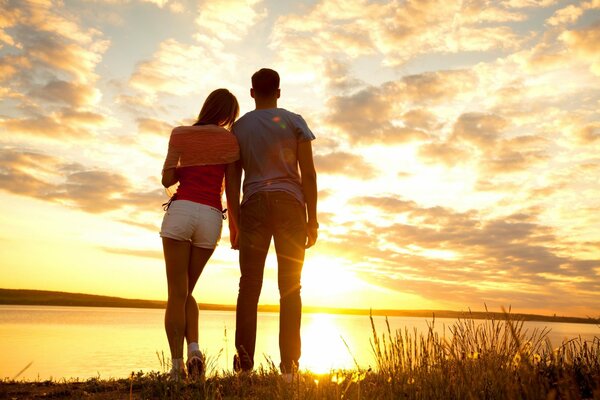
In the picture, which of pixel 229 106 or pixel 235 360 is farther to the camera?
pixel 229 106

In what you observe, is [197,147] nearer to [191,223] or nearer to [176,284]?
[191,223]

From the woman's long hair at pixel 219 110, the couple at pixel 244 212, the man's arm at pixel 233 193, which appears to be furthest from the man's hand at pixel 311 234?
the woman's long hair at pixel 219 110

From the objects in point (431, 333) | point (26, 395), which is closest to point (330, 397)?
point (431, 333)

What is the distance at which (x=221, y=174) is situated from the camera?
4957 mm

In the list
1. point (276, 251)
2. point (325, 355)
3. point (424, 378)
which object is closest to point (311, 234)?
point (276, 251)

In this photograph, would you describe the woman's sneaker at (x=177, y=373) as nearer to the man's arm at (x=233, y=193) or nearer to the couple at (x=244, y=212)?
the couple at (x=244, y=212)

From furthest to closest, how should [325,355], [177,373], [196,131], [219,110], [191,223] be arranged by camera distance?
1. [325,355]
2. [219,110]
3. [196,131]
4. [191,223]
5. [177,373]

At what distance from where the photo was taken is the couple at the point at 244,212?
463cm

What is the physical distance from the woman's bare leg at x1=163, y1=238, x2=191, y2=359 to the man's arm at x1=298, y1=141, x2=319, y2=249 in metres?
1.18

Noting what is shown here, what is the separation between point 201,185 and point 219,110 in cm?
86

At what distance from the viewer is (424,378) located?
352 cm

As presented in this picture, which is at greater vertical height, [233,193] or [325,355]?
[233,193]

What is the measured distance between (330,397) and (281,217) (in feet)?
6.31

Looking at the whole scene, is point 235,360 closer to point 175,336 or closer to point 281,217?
point 175,336
